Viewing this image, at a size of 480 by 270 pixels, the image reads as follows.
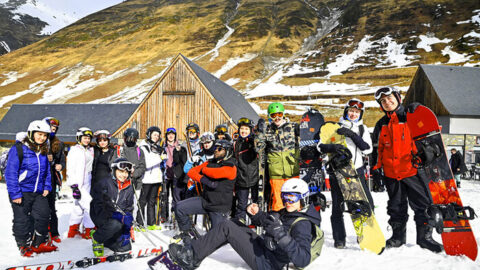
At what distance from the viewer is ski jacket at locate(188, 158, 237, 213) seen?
14.1 ft

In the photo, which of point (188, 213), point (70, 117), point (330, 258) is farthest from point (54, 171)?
point (70, 117)

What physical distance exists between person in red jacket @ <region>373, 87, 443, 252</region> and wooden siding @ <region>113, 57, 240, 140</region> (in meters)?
13.9

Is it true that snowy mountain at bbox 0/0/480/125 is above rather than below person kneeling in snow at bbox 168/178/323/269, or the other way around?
above

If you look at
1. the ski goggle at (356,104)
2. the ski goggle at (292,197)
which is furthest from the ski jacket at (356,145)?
the ski goggle at (292,197)

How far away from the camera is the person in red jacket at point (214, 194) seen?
169 inches

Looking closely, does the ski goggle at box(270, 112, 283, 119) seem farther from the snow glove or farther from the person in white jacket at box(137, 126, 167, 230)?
the person in white jacket at box(137, 126, 167, 230)

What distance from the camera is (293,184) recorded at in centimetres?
340

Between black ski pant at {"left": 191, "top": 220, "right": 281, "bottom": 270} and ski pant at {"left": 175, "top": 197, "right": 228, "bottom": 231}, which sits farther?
ski pant at {"left": 175, "top": 197, "right": 228, "bottom": 231}

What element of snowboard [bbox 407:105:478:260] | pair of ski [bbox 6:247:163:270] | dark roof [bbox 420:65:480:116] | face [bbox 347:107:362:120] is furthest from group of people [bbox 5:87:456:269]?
dark roof [bbox 420:65:480:116]

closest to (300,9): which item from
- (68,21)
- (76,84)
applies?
(76,84)

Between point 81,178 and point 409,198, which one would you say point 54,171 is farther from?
point 409,198

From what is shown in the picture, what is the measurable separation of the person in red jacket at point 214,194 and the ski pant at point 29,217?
79.9 inches

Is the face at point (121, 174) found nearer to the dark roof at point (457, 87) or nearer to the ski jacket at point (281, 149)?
the ski jacket at point (281, 149)

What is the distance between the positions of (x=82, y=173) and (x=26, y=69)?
111 m
